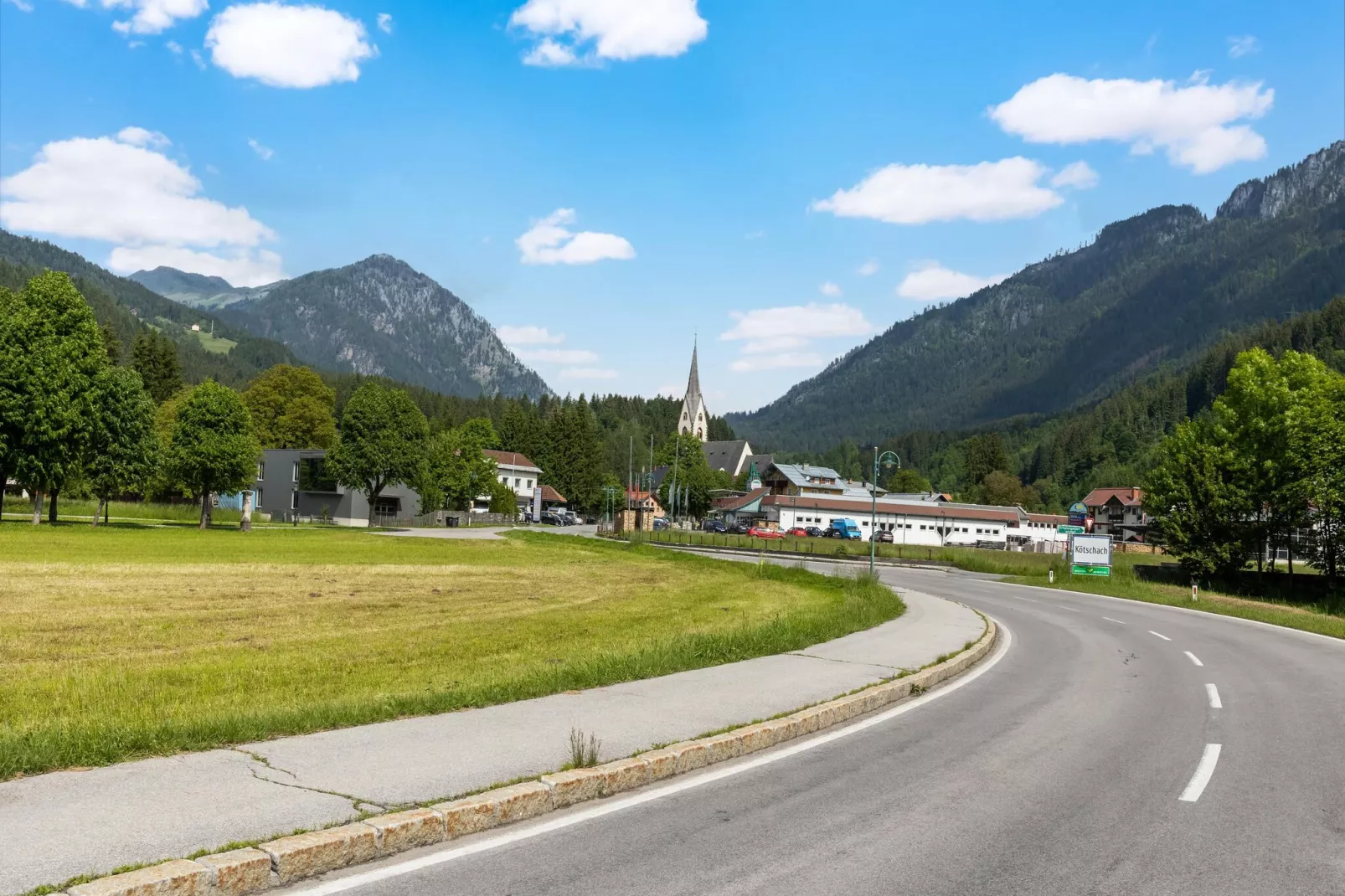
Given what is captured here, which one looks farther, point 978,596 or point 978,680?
point 978,596

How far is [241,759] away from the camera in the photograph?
24.1 ft

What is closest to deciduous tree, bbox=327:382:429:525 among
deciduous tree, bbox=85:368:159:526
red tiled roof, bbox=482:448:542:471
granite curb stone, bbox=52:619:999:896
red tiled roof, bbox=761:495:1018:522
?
deciduous tree, bbox=85:368:159:526

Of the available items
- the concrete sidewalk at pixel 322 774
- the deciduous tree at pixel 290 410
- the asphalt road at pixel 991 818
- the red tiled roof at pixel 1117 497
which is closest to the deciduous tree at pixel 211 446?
the deciduous tree at pixel 290 410

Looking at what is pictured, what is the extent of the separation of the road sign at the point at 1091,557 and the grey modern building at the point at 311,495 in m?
72.4

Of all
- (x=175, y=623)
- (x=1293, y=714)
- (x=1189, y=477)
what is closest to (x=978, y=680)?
(x=1293, y=714)

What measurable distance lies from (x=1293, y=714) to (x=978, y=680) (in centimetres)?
400

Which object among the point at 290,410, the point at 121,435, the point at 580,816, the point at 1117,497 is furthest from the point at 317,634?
the point at 1117,497

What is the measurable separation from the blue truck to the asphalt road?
299 ft

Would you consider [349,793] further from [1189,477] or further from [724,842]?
[1189,477]

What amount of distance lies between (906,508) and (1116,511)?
2632 inches

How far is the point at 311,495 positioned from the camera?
10369 cm

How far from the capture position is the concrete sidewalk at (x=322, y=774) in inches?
214

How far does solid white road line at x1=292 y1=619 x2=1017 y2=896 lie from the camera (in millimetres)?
5410

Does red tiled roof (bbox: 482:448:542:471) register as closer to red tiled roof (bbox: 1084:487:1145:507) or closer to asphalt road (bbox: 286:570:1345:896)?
red tiled roof (bbox: 1084:487:1145:507)
